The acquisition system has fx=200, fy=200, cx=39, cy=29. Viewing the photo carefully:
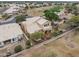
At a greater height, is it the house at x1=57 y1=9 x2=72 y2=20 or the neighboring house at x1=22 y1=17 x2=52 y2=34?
the house at x1=57 y1=9 x2=72 y2=20

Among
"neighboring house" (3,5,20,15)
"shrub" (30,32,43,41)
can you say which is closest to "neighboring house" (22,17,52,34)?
"shrub" (30,32,43,41)

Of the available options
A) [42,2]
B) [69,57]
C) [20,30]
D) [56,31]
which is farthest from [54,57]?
[42,2]

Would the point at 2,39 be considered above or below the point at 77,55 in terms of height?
above

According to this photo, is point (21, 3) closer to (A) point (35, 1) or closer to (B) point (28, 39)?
(A) point (35, 1)

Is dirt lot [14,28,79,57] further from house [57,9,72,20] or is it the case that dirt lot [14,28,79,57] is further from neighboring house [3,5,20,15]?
neighboring house [3,5,20,15]

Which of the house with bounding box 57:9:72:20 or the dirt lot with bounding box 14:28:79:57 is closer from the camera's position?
the dirt lot with bounding box 14:28:79:57

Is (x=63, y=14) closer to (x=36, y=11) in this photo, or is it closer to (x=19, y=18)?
(x=36, y=11)
